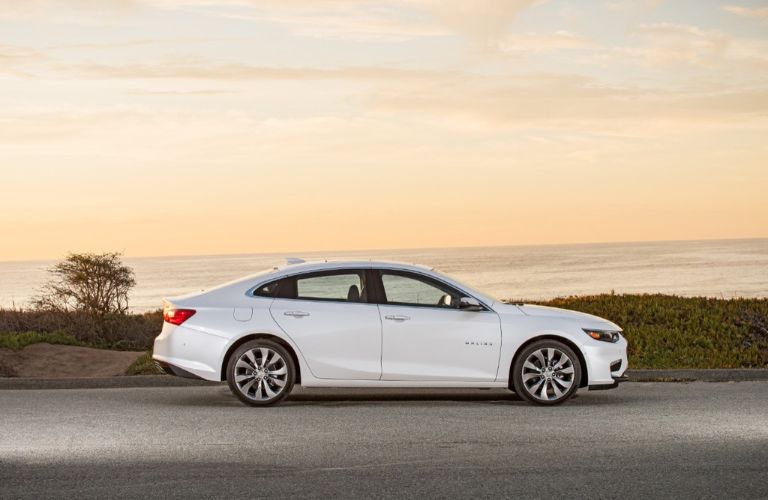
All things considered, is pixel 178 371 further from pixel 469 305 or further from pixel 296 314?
pixel 469 305

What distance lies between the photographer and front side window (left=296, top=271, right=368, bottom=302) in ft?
39.6

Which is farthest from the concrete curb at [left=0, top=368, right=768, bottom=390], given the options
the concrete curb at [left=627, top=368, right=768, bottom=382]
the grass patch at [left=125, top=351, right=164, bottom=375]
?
the grass patch at [left=125, top=351, right=164, bottom=375]

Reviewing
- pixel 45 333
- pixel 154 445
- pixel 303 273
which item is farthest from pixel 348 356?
pixel 45 333

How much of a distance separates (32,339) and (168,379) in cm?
916

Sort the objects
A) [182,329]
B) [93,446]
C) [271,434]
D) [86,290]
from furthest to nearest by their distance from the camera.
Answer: [86,290], [182,329], [271,434], [93,446]

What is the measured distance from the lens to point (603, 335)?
12.2 meters

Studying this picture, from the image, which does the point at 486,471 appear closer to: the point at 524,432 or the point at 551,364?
the point at 524,432

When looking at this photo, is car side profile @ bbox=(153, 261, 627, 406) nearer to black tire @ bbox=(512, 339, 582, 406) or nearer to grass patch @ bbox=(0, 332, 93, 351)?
black tire @ bbox=(512, 339, 582, 406)

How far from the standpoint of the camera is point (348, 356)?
1184 cm

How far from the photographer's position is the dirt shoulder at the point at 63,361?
20.0 metres

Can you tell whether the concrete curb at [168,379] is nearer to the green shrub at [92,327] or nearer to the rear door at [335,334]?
the rear door at [335,334]

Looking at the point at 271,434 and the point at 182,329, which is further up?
the point at 182,329

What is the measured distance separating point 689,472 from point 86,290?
79.6ft

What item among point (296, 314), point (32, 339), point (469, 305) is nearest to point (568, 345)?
point (469, 305)
